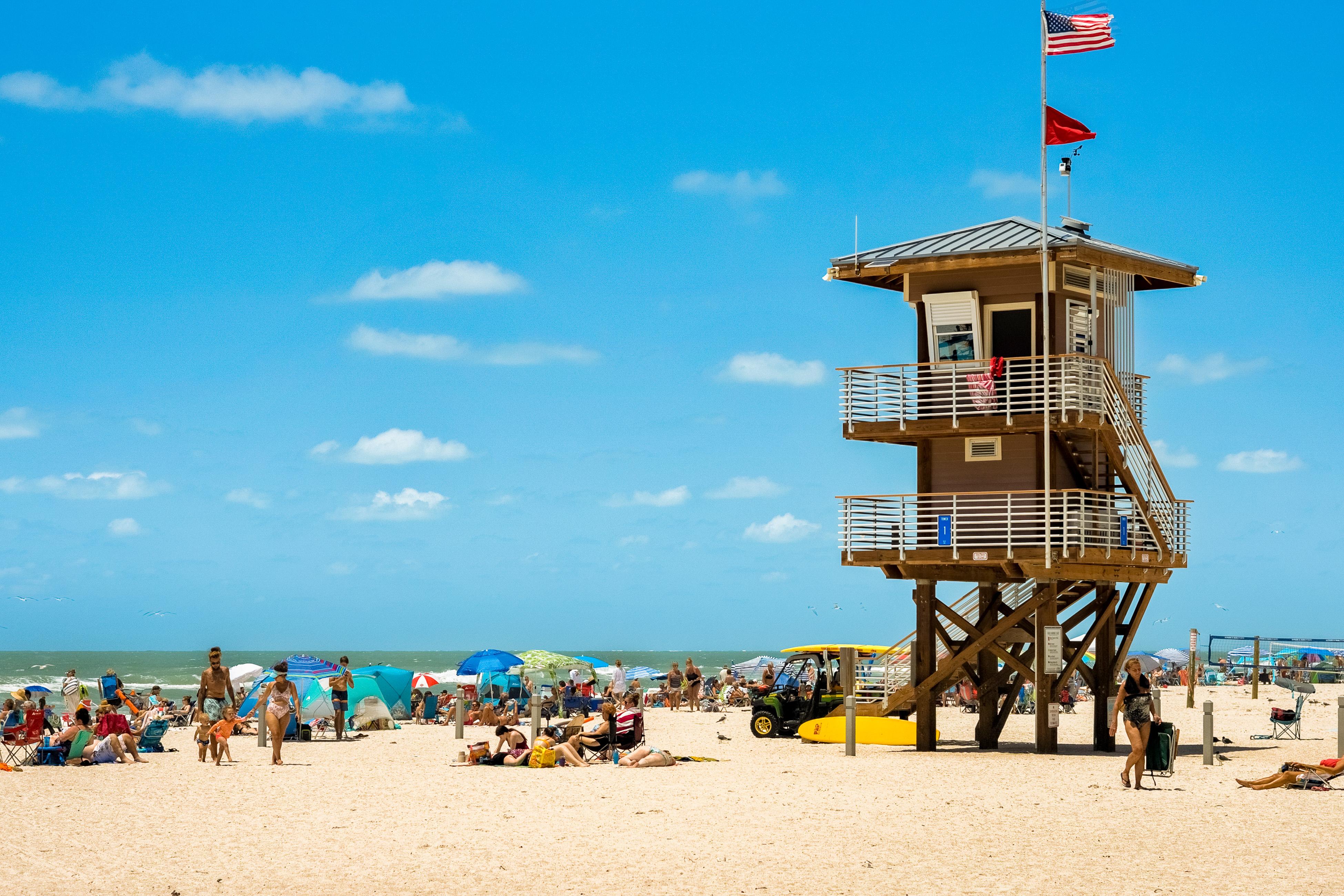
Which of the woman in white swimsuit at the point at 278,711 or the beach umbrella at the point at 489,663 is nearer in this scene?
the woman in white swimsuit at the point at 278,711

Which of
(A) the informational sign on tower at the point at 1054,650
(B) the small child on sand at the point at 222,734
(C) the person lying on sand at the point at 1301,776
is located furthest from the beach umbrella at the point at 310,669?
(C) the person lying on sand at the point at 1301,776

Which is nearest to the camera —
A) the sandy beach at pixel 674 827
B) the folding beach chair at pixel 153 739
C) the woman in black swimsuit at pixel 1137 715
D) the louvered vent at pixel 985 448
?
the sandy beach at pixel 674 827

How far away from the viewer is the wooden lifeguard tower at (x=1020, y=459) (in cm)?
2184

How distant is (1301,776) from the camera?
16.5 m

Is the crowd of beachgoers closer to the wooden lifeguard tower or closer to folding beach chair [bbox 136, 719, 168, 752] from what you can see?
folding beach chair [bbox 136, 719, 168, 752]

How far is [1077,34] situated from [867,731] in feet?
38.0

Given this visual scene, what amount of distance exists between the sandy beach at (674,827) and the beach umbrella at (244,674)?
20.4 meters

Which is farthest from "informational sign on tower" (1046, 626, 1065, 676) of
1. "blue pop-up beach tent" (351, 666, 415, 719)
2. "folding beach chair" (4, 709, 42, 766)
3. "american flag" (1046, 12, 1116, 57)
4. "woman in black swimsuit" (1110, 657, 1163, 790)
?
"blue pop-up beach tent" (351, 666, 415, 719)

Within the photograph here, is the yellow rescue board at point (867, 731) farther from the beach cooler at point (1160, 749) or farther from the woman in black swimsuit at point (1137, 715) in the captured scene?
the woman in black swimsuit at point (1137, 715)

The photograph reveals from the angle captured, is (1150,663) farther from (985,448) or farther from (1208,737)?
(1208,737)

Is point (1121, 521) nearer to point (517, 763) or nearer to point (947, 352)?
point (947, 352)

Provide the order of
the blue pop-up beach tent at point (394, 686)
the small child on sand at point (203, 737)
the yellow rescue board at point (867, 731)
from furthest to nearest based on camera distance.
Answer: the blue pop-up beach tent at point (394, 686) → the yellow rescue board at point (867, 731) → the small child on sand at point (203, 737)

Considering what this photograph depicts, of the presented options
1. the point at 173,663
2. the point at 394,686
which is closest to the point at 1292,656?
the point at 394,686

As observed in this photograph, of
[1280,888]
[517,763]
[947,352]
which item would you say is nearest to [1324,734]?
[947,352]
